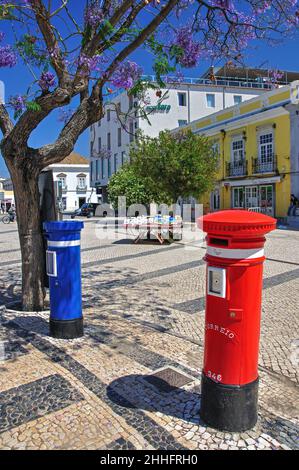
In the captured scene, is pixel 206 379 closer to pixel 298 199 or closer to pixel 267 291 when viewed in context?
pixel 267 291

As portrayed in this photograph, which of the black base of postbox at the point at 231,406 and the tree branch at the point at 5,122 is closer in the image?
the black base of postbox at the point at 231,406

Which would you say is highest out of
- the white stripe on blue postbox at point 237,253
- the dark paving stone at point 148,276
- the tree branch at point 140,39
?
the tree branch at point 140,39

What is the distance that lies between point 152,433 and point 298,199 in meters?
22.3

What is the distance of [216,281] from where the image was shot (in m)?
2.73

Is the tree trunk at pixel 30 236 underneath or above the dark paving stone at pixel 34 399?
above

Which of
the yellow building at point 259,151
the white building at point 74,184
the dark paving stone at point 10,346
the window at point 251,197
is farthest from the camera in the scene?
the white building at point 74,184

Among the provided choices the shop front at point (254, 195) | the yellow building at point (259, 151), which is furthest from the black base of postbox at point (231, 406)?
the shop front at point (254, 195)

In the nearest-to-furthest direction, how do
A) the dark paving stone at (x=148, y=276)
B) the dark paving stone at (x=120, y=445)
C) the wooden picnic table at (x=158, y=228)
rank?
the dark paving stone at (x=120, y=445) → the dark paving stone at (x=148, y=276) → the wooden picnic table at (x=158, y=228)

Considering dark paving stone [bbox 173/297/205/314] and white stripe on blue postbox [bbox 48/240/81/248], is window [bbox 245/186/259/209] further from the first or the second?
white stripe on blue postbox [bbox 48/240/81/248]

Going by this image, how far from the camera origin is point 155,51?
5590 millimetres

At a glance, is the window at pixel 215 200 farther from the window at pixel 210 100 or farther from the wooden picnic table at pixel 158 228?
the window at pixel 210 100

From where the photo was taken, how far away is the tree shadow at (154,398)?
3023mm

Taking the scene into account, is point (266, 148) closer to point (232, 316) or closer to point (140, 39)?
point (140, 39)

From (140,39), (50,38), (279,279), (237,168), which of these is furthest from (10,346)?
(237,168)
